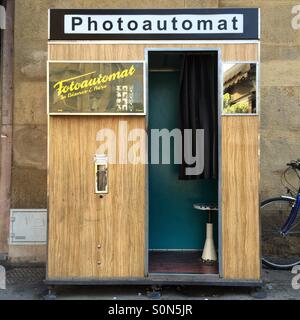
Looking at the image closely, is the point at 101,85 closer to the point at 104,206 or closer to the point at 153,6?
the point at 104,206

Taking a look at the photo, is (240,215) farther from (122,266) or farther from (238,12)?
(238,12)

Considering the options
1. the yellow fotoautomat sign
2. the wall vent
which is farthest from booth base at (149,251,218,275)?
the yellow fotoautomat sign

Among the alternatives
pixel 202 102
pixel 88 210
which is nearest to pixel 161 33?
pixel 202 102

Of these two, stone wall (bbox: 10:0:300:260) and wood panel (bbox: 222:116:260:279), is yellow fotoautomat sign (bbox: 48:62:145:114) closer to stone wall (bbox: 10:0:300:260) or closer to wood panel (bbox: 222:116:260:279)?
wood panel (bbox: 222:116:260:279)

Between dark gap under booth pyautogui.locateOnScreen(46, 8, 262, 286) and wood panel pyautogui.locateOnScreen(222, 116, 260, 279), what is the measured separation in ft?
0.04

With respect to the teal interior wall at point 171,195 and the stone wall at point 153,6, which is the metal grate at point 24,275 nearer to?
the stone wall at point 153,6

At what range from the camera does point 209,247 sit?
211 inches

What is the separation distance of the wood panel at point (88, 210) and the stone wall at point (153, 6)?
A: 1721 mm

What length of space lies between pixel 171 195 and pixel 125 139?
57.6 inches

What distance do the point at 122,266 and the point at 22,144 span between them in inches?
108

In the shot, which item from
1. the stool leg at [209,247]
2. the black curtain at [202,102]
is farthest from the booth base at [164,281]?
the black curtain at [202,102]

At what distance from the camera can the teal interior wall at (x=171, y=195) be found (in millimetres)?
5848

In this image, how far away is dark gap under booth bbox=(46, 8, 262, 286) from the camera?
4.67 m

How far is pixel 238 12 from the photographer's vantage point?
464cm
